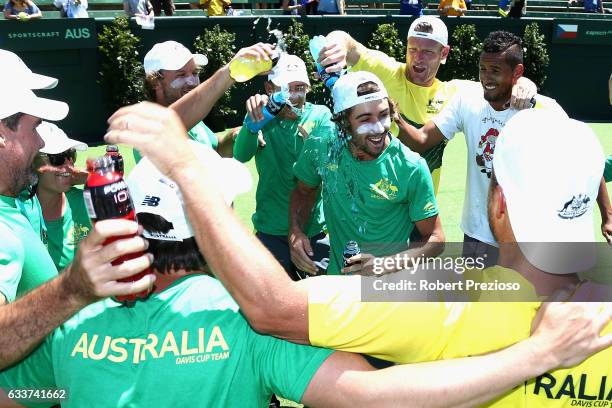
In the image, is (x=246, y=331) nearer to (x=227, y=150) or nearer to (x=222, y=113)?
(x=227, y=150)

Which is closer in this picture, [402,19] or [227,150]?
[227,150]

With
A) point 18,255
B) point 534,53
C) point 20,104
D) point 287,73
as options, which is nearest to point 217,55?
point 287,73

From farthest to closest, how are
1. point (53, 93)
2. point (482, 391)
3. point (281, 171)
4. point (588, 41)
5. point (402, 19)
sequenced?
1. point (588, 41)
2. point (402, 19)
3. point (53, 93)
4. point (281, 171)
5. point (482, 391)

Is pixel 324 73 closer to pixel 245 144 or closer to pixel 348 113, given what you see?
pixel 348 113

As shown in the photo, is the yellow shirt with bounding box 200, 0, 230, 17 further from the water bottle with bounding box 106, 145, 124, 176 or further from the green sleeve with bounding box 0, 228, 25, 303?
the green sleeve with bounding box 0, 228, 25, 303

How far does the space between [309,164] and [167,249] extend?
220 cm

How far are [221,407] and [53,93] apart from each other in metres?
11.1

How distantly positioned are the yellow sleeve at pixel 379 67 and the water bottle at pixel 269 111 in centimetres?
113

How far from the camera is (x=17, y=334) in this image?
5.99 ft

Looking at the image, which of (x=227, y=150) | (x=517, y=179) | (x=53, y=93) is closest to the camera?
(x=517, y=179)

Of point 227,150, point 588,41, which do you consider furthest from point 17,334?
point 588,41

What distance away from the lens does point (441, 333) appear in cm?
173

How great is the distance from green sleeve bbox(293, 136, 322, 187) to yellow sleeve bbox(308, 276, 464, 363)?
238 centimetres

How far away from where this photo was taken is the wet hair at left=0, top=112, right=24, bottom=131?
2.58m
